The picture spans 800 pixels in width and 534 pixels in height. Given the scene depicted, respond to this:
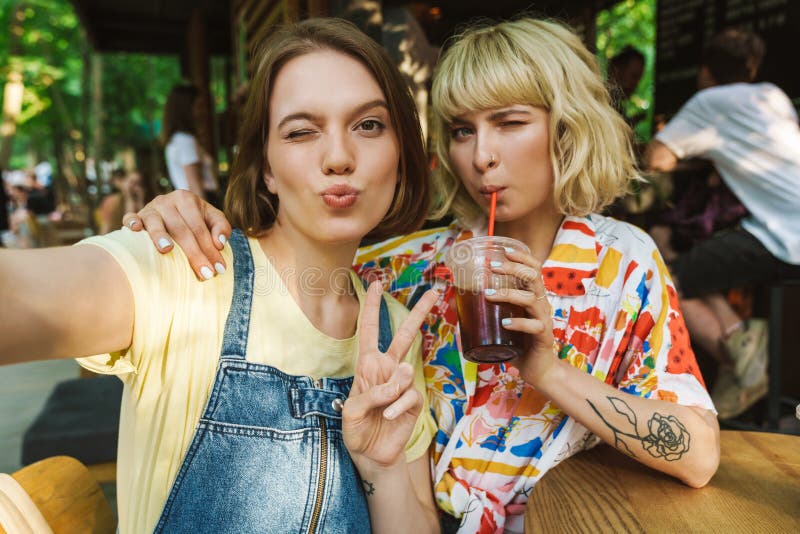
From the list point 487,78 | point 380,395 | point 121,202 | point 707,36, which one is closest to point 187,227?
point 380,395

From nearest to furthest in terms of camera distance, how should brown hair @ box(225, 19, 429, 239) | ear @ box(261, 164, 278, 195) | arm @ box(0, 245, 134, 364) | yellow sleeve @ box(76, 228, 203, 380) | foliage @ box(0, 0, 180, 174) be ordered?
arm @ box(0, 245, 134, 364) → yellow sleeve @ box(76, 228, 203, 380) → brown hair @ box(225, 19, 429, 239) → ear @ box(261, 164, 278, 195) → foliage @ box(0, 0, 180, 174)

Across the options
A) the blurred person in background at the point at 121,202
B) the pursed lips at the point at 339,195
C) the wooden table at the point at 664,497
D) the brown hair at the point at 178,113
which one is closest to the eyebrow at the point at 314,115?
the pursed lips at the point at 339,195

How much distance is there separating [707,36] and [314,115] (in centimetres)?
546

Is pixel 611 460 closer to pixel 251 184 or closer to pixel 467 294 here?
pixel 467 294

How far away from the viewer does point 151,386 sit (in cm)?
135

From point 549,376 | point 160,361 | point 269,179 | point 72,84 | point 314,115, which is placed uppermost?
point 72,84

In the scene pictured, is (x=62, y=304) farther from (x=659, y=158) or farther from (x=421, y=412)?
(x=659, y=158)

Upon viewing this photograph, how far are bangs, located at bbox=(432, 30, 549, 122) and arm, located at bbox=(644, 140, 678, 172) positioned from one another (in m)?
2.17

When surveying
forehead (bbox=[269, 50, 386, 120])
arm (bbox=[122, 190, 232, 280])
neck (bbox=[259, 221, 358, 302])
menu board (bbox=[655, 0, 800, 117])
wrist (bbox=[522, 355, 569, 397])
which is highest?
menu board (bbox=[655, 0, 800, 117])

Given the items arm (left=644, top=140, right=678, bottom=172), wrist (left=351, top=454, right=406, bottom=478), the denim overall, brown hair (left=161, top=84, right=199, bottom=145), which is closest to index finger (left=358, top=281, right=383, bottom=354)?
the denim overall

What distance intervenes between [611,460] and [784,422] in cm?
344

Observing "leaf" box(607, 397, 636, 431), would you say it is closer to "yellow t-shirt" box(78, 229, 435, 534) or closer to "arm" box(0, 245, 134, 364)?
"yellow t-shirt" box(78, 229, 435, 534)

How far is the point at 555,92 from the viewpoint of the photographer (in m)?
1.89

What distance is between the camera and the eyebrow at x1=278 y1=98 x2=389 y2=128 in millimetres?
1541
